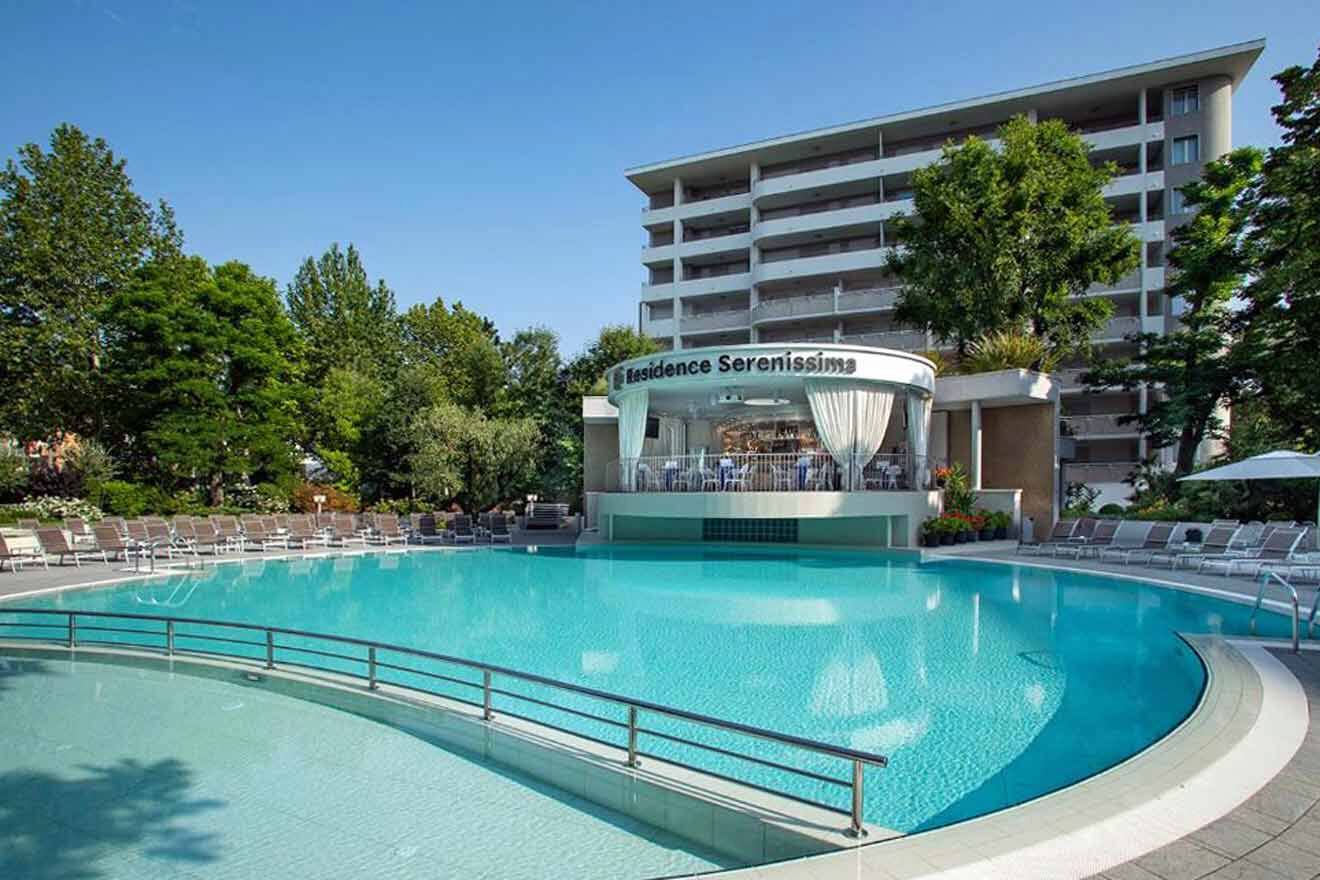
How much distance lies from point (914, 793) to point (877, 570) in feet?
40.6

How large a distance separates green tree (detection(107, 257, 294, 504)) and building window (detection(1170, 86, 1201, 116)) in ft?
145

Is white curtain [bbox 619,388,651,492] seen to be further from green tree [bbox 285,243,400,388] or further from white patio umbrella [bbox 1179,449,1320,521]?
green tree [bbox 285,243,400,388]

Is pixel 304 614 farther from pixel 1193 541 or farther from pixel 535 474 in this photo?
pixel 1193 541

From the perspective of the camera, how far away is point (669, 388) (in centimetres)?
2077

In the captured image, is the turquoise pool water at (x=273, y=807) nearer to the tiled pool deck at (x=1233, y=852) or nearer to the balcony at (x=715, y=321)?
the tiled pool deck at (x=1233, y=852)

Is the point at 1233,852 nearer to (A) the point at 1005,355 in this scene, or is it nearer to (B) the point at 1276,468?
(B) the point at 1276,468

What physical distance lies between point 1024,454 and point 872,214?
76.2 ft

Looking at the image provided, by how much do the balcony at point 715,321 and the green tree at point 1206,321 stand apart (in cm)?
2261

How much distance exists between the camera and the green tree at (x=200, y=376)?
87.6 ft

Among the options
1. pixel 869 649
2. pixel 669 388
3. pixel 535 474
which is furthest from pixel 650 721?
pixel 535 474

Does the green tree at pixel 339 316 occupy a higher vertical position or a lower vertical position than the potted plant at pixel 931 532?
higher

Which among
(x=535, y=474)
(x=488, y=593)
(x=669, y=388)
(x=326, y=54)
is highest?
(x=326, y=54)

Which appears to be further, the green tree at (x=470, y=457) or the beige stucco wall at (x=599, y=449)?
the green tree at (x=470, y=457)

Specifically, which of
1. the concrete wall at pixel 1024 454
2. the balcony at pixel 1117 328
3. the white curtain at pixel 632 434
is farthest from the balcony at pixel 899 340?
the white curtain at pixel 632 434
